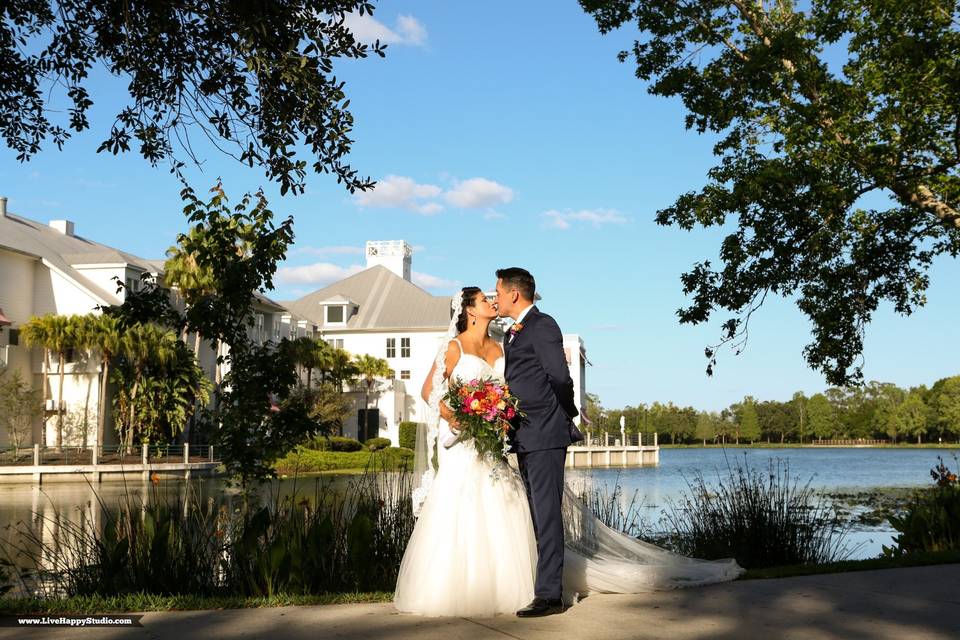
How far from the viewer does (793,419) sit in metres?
141

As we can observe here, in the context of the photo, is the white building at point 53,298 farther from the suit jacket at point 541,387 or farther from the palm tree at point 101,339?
the suit jacket at point 541,387

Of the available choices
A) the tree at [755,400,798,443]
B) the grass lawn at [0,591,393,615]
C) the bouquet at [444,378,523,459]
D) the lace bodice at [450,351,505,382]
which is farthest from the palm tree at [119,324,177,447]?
the tree at [755,400,798,443]

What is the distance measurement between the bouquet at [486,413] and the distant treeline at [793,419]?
118 meters

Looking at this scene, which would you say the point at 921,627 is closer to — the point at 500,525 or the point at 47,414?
the point at 500,525

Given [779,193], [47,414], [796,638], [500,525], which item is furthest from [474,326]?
[47,414]

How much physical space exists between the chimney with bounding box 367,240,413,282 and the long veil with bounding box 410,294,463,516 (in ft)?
235

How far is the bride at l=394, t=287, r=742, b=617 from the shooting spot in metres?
5.95

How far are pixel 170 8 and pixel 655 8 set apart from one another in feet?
31.2

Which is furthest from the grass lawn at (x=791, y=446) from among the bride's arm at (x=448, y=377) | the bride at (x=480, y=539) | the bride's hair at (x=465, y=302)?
the bride's hair at (x=465, y=302)

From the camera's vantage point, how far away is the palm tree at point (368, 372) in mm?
63062

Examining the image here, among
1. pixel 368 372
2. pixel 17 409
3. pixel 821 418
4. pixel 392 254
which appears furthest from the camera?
pixel 821 418

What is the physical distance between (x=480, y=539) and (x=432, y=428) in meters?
1.16

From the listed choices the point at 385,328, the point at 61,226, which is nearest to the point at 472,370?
the point at 61,226

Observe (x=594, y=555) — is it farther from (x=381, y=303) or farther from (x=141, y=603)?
(x=381, y=303)
